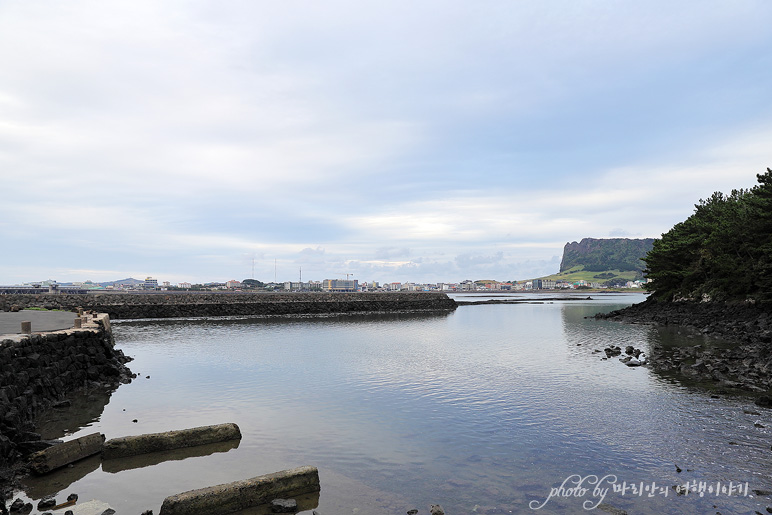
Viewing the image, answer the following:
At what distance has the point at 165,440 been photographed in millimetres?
13656

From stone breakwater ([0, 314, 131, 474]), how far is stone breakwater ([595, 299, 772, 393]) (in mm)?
27259

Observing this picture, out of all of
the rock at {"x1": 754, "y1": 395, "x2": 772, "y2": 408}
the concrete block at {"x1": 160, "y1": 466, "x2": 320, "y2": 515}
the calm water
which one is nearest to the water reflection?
the calm water

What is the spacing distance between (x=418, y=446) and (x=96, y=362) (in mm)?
19447

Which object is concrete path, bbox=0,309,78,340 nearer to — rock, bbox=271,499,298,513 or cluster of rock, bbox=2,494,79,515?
cluster of rock, bbox=2,494,79,515

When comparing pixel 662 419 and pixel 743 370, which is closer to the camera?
pixel 662 419

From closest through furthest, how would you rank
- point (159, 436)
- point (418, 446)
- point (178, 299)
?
point (159, 436) < point (418, 446) < point (178, 299)

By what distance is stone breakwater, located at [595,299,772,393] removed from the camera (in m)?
23.8

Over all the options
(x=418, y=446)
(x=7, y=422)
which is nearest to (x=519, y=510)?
(x=418, y=446)

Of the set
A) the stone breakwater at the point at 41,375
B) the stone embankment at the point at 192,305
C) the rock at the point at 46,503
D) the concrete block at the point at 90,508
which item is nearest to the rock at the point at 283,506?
the concrete block at the point at 90,508

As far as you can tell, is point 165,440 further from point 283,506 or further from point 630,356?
point 630,356

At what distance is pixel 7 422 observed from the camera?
12.8 metres

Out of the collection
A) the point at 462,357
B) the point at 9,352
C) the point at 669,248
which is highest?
the point at 669,248

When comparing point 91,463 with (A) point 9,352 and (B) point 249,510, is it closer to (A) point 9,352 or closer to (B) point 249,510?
(B) point 249,510

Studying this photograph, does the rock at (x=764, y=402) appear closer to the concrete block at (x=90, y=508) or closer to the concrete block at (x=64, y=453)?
the concrete block at (x=90, y=508)
